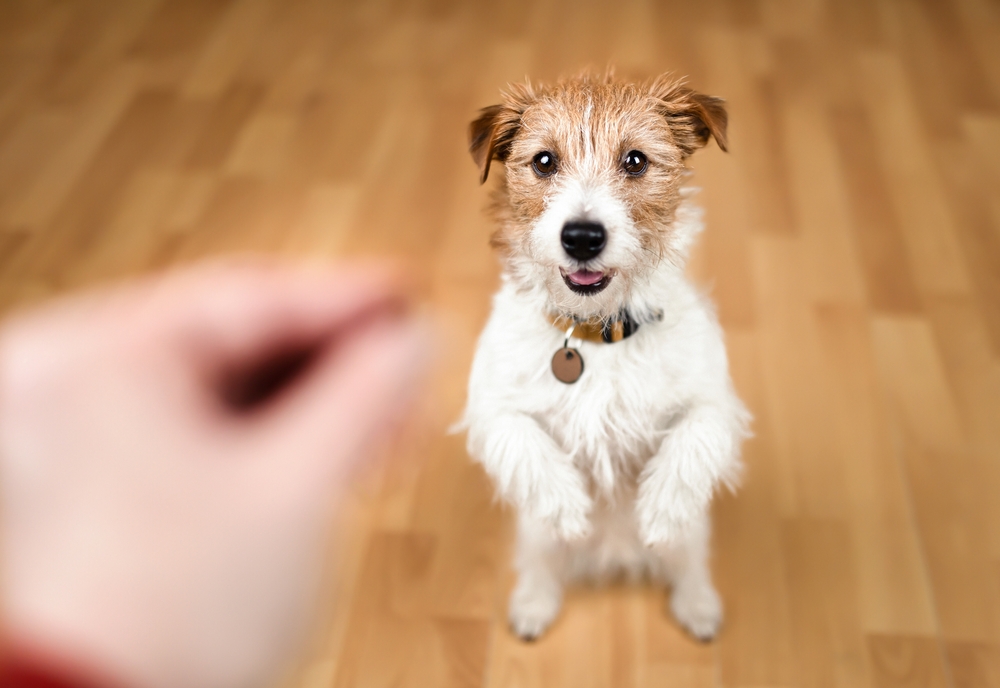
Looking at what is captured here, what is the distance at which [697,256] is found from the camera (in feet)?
8.76

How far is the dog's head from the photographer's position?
1.35 metres

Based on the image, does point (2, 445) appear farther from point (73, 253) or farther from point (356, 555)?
→ point (73, 253)

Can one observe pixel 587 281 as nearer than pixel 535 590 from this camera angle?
Yes

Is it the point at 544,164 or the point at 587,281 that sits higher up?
the point at 544,164

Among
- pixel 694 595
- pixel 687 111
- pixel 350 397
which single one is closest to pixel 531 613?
pixel 694 595

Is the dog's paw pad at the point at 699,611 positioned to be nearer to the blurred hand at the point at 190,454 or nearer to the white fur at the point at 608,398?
the white fur at the point at 608,398

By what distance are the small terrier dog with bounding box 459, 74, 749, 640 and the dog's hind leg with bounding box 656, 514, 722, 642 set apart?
0.24m

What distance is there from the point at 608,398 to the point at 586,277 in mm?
231

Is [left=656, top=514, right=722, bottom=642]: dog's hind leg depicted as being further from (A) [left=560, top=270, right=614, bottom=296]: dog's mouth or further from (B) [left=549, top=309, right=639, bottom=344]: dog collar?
(A) [left=560, top=270, right=614, bottom=296]: dog's mouth

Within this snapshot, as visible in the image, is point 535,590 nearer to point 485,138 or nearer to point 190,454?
point 485,138

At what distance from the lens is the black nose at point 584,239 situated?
1323mm

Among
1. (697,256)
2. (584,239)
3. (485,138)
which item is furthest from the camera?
(697,256)

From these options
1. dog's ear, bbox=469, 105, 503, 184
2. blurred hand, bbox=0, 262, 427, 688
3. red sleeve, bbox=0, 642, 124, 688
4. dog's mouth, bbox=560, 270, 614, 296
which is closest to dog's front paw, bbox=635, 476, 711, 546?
dog's mouth, bbox=560, 270, 614, 296

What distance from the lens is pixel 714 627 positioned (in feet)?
5.81
